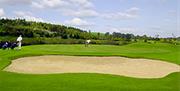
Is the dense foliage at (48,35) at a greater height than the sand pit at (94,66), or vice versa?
the dense foliage at (48,35)

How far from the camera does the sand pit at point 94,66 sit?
77.3 feet

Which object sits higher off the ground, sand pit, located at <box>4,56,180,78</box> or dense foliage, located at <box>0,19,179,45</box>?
dense foliage, located at <box>0,19,179,45</box>

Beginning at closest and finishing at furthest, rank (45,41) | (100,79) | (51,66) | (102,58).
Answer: (100,79) < (51,66) < (102,58) < (45,41)

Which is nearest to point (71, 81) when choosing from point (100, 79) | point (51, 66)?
point (100, 79)

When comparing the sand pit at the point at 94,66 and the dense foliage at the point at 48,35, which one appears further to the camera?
the dense foliage at the point at 48,35

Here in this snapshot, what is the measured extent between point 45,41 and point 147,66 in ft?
132

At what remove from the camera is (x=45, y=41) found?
65.5 metres

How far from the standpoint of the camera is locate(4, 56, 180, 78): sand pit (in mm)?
23550

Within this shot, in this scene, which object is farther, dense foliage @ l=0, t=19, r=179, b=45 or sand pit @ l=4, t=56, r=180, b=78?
dense foliage @ l=0, t=19, r=179, b=45

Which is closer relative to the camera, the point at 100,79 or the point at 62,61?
the point at 100,79

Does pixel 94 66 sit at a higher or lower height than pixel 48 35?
lower

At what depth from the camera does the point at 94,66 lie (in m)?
26.7

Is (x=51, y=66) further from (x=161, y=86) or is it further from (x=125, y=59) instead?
(x=161, y=86)

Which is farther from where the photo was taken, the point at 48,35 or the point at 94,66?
the point at 48,35
